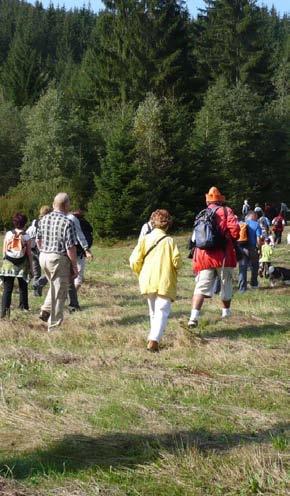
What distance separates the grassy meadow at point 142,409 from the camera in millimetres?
3730

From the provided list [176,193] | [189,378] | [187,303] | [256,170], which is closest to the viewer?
[189,378]

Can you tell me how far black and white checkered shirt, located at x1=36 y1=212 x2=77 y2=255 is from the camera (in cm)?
850

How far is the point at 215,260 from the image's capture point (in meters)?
8.52

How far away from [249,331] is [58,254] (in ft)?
8.75

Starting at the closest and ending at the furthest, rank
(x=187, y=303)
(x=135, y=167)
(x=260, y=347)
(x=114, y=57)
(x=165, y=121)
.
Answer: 1. (x=260, y=347)
2. (x=187, y=303)
3. (x=135, y=167)
4. (x=165, y=121)
5. (x=114, y=57)

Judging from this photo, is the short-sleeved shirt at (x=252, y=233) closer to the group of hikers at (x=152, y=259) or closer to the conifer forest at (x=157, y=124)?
the group of hikers at (x=152, y=259)

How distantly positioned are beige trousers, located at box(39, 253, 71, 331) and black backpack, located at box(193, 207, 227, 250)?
176 cm

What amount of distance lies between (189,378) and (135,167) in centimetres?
3086

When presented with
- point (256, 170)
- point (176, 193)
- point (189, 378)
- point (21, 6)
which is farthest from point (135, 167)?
point (21, 6)

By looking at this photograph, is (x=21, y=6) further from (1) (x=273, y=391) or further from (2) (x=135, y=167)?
(1) (x=273, y=391)

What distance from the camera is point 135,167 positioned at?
36.2m

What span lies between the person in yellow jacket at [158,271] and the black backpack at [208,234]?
0.90m

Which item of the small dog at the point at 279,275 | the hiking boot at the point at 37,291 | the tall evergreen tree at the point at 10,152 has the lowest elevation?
the hiking boot at the point at 37,291

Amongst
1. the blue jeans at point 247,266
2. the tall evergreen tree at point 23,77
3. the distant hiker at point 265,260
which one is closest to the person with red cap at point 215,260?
the blue jeans at point 247,266
